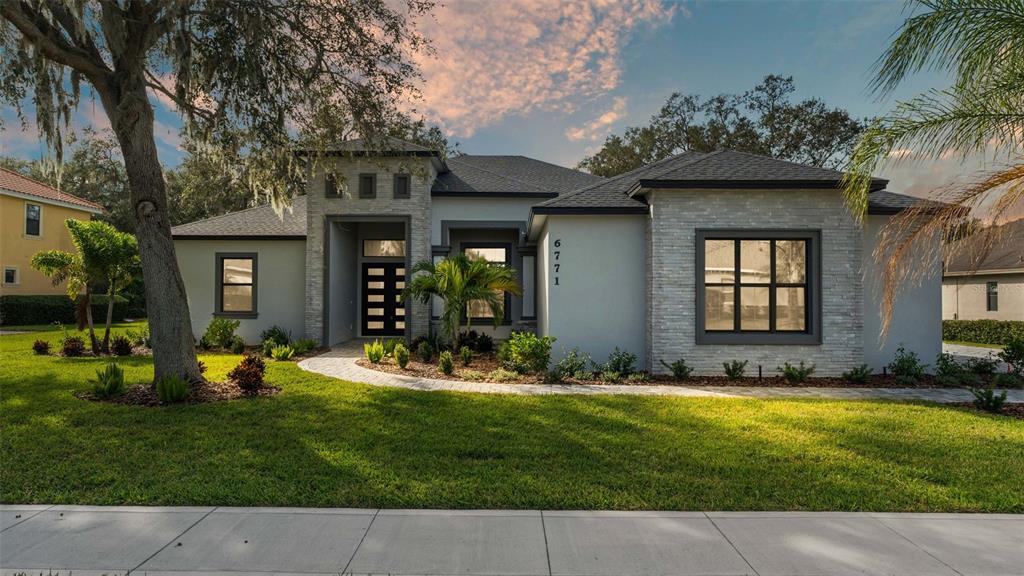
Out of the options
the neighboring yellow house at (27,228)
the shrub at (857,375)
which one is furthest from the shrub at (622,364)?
the neighboring yellow house at (27,228)

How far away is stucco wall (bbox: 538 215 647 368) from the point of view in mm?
9562

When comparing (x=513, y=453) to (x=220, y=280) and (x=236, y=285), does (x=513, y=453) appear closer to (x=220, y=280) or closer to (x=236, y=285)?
(x=236, y=285)

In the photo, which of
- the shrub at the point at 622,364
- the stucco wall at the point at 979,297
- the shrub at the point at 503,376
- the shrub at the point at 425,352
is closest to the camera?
the shrub at the point at 503,376

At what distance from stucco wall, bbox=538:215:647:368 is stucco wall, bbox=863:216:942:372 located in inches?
190

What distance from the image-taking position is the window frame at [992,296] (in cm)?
1812

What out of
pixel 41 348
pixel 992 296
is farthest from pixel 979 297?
pixel 41 348

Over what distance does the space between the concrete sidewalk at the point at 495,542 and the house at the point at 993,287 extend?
19051 mm

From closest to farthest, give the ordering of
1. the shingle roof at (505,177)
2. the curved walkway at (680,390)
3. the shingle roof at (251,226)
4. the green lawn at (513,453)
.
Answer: the green lawn at (513,453)
the curved walkway at (680,390)
the shingle roof at (251,226)
the shingle roof at (505,177)

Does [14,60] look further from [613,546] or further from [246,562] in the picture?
[613,546]

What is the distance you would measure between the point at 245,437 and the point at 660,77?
49.7 ft

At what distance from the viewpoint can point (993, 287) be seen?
18312 mm

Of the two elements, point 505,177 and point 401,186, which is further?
point 505,177

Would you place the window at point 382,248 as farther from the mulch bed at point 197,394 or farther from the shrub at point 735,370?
the shrub at point 735,370

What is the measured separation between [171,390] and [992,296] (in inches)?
1094
